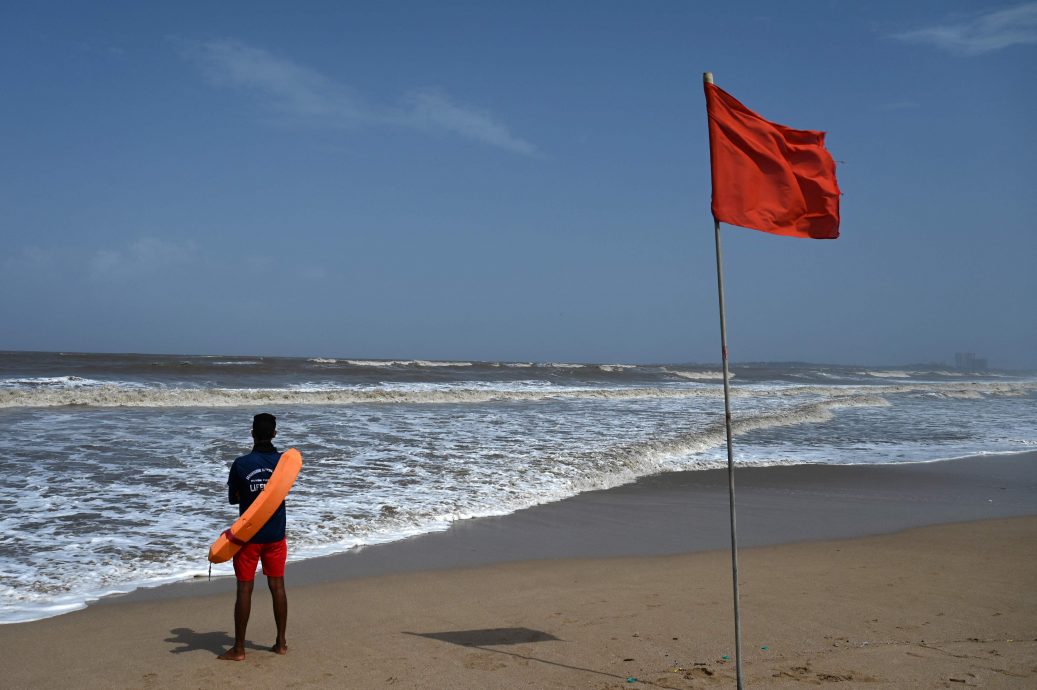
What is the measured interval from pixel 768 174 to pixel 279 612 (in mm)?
3835

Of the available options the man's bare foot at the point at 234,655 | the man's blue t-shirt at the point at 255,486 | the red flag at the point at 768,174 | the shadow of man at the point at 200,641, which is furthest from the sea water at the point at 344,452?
the red flag at the point at 768,174

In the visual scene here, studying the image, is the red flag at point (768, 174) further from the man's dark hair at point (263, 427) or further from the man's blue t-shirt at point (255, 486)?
the man's blue t-shirt at point (255, 486)

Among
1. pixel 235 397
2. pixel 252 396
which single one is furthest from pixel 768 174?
pixel 235 397

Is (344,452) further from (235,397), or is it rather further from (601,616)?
(235,397)

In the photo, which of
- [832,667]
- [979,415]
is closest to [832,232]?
[832,667]

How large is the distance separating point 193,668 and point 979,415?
2590cm

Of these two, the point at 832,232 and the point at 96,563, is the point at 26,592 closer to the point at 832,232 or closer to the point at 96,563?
the point at 96,563

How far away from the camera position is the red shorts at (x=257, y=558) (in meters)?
4.57

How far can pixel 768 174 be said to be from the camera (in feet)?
14.8

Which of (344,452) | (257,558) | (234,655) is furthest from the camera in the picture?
(344,452)

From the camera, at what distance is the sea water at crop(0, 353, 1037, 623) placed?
7020 millimetres

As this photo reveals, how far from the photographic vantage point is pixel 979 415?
24.4 metres

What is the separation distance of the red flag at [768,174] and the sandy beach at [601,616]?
246cm

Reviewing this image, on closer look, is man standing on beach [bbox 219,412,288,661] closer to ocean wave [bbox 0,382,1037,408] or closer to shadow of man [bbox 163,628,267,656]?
shadow of man [bbox 163,628,267,656]
